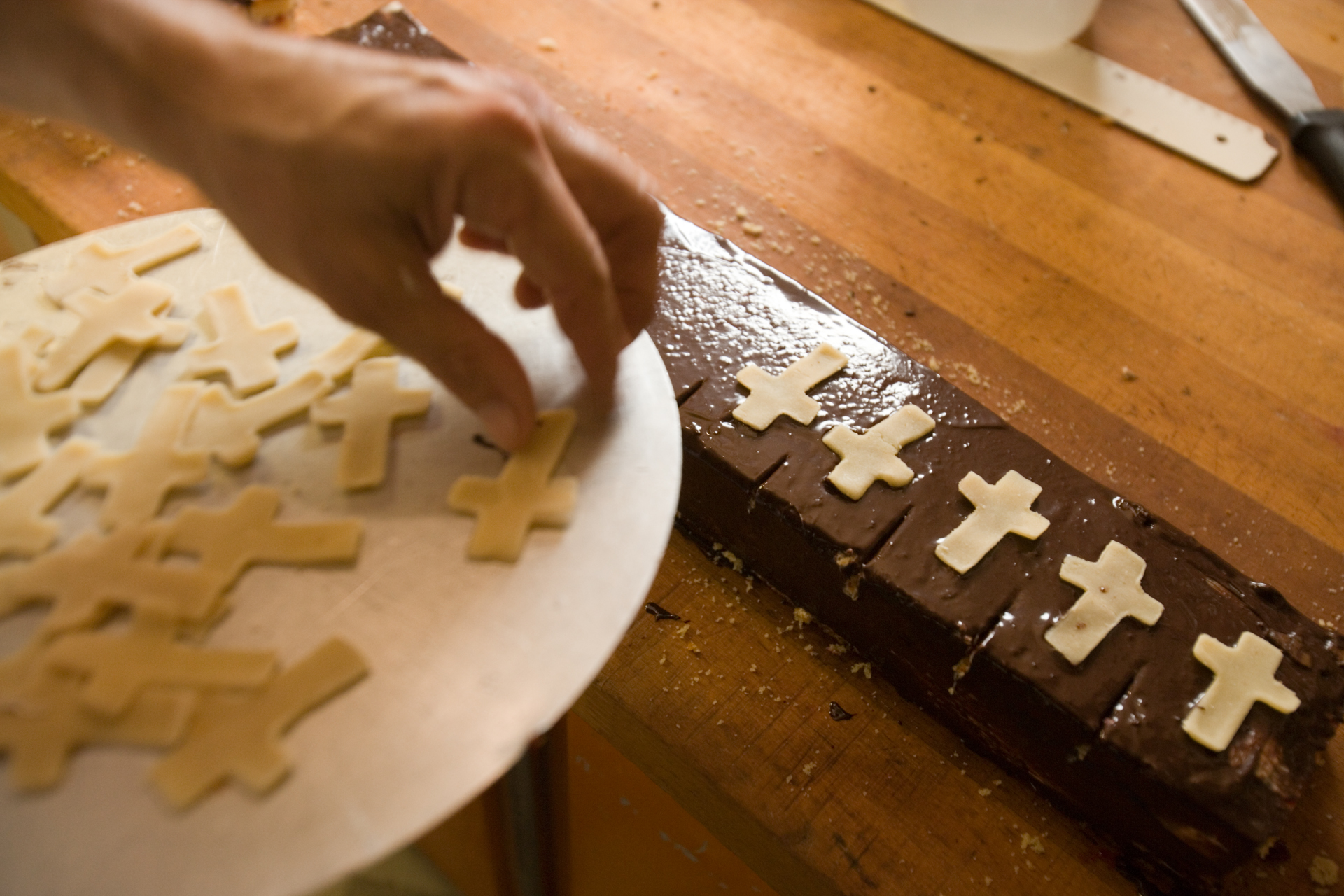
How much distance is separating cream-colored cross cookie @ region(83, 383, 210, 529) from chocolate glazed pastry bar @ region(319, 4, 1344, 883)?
29.8 inches

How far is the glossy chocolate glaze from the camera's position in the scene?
2107 mm

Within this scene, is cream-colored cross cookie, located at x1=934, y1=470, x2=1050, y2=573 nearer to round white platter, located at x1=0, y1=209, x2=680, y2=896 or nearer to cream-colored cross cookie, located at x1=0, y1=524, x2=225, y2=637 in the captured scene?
round white platter, located at x1=0, y1=209, x2=680, y2=896

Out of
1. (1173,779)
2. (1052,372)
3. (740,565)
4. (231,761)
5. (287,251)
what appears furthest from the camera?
(1052,372)

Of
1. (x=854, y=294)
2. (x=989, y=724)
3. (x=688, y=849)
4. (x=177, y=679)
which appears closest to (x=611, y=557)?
(x=177, y=679)

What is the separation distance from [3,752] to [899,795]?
1.21m

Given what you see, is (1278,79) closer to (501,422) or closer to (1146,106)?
(1146,106)

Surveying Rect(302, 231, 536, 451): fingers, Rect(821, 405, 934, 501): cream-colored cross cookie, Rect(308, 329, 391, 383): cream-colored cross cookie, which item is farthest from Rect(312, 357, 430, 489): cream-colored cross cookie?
Rect(821, 405, 934, 501): cream-colored cross cookie

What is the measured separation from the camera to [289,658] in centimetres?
99

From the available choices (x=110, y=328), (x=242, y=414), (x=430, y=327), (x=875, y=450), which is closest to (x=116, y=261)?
(x=110, y=328)

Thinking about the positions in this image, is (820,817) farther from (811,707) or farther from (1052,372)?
(1052,372)

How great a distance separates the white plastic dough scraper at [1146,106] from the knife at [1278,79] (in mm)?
89

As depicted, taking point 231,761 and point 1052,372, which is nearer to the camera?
point 231,761

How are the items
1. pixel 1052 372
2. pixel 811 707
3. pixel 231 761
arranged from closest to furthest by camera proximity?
pixel 231 761, pixel 811 707, pixel 1052 372

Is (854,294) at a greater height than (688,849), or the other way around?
(854,294)
